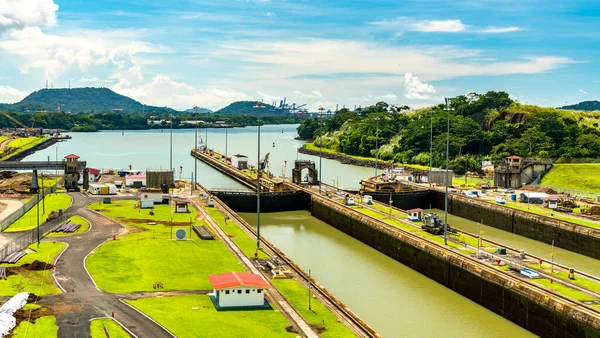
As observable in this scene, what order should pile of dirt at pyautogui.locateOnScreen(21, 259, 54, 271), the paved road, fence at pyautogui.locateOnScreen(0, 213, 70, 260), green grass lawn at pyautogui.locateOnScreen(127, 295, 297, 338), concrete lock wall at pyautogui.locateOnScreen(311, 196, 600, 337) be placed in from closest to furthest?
the paved road < green grass lawn at pyautogui.locateOnScreen(127, 295, 297, 338) < concrete lock wall at pyautogui.locateOnScreen(311, 196, 600, 337) < pile of dirt at pyautogui.locateOnScreen(21, 259, 54, 271) < fence at pyautogui.locateOnScreen(0, 213, 70, 260)

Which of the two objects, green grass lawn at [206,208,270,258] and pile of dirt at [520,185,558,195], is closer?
green grass lawn at [206,208,270,258]

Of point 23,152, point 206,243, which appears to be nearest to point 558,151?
point 206,243

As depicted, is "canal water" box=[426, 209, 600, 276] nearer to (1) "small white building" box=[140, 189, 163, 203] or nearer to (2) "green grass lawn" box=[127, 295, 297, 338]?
(2) "green grass lawn" box=[127, 295, 297, 338]

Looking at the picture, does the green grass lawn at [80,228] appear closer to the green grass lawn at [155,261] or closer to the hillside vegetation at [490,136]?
the green grass lawn at [155,261]

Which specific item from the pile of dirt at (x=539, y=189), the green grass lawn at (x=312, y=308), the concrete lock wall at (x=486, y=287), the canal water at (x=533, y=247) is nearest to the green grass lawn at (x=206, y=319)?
the green grass lawn at (x=312, y=308)

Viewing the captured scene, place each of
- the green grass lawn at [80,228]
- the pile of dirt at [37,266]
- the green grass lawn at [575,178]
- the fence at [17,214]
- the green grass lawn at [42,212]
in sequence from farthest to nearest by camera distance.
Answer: the green grass lawn at [575,178] → the fence at [17,214] → the green grass lawn at [42,212] → the green grass lawn at [80,228] → the pile of dirt at [37,266]

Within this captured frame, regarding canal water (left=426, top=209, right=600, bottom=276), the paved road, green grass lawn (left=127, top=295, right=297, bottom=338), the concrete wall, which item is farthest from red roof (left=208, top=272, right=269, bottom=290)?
the concrete wall

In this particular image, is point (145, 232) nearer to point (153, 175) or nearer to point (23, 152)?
point (153, 175)
